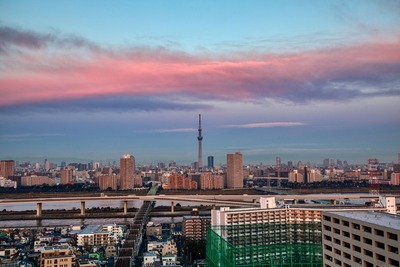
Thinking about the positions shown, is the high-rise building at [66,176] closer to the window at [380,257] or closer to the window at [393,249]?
the window at [380,257]

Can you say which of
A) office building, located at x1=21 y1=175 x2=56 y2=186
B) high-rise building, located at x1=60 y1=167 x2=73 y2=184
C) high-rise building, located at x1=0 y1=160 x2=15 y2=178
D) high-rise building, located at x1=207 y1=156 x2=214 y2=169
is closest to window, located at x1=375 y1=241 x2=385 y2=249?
office building, located at x1=21 y1=175 x2=56 y2=186

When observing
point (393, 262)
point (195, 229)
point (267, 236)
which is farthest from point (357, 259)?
point (195, 229)

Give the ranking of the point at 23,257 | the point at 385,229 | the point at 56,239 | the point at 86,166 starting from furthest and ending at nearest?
the point at 86,166
the point at 56,239
the point at 23,257
the point at 385,229

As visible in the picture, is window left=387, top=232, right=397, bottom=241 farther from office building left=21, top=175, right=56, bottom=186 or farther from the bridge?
office building left=21, top=175, right=56, bottom=186

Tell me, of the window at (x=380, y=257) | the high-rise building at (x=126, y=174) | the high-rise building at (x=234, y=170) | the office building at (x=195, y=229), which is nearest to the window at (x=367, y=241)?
the window at (x=380, y=257)

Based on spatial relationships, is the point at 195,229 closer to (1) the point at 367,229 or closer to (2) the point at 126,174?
(1) the point at 367,229

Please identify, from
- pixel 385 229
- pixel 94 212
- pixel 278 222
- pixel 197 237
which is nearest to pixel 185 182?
pixel 94 212

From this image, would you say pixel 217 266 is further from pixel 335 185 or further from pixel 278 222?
pixel 335 185
